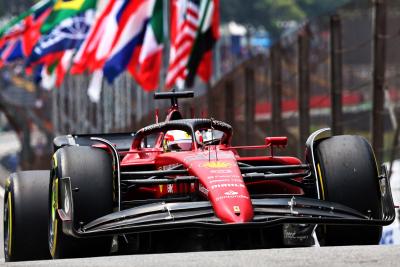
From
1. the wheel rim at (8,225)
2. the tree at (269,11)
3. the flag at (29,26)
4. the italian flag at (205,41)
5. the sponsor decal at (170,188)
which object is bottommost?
the wheel rim at (8,225)

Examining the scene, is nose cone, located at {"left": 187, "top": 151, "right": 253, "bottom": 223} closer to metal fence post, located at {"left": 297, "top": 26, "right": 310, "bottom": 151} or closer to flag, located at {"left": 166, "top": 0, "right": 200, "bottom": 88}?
metal fence post, located at {"left": 297, "top": 26, "right": 310, "bottom": 151}

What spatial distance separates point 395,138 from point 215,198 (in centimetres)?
611

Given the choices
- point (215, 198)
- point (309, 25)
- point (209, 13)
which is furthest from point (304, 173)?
point (209, 13)

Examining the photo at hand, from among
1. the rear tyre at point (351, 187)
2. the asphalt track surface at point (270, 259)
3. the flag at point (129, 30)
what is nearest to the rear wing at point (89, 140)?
the rear tyre at point (351, 187)

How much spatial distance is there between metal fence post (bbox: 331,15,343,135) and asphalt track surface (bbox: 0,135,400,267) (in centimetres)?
736

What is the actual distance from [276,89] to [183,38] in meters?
6.06

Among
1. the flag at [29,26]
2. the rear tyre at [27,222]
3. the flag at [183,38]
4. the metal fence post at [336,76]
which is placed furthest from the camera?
the flag at [29,26]

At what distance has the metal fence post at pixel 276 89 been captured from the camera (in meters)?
17.6

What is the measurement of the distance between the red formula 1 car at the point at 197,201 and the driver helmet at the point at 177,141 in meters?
0.12

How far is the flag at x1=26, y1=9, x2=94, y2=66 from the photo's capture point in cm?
3020

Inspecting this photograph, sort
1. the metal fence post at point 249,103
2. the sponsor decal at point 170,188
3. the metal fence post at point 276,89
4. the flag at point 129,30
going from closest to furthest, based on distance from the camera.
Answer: the sponsor decal at point 170,188 → the metal fence post at point 276,89 → the metal fence post at point 249,103 → the flag at point 129,30

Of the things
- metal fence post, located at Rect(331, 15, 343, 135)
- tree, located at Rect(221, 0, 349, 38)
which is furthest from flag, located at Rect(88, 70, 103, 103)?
tree, located at Rect(221, 0, 349, 38)

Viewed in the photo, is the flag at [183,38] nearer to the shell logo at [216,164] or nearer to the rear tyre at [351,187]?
the rear tyre at [351,187]

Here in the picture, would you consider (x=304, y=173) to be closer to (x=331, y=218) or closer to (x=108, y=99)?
(x=331, y=218)
